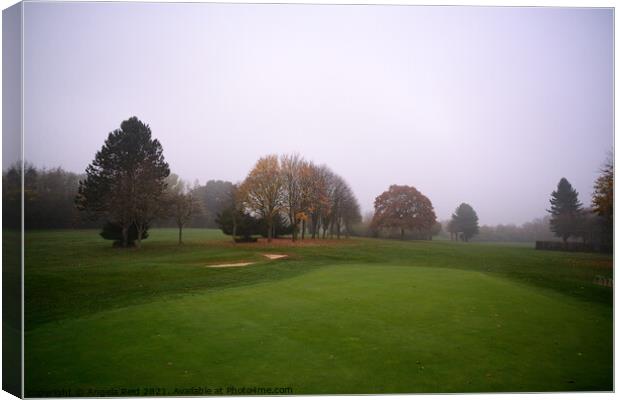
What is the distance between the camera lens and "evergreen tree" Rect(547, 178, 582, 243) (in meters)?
7.40

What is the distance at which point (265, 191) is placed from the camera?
27.7ft

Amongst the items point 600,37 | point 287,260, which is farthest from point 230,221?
point 600,37

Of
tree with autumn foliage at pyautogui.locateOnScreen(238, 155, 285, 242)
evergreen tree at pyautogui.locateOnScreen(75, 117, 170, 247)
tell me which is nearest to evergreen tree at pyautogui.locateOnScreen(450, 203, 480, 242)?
tree with autumn foliage at pyautogui.locateOnScreen(238, 155, 285, 242)

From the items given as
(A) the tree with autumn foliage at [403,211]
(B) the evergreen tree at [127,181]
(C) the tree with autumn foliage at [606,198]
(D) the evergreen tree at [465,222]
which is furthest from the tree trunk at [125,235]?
(C) the tree with autumn foliage at [606,198]

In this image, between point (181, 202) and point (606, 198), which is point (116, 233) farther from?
point (606, 198)

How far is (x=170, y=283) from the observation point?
7516 mm

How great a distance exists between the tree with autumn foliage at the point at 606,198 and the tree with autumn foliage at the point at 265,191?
19.6ft

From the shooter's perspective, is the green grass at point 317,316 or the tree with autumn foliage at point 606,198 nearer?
the green grass at point 317,316

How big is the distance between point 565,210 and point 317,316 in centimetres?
513

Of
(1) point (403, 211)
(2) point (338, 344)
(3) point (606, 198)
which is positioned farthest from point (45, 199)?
(3) point (606, 198)

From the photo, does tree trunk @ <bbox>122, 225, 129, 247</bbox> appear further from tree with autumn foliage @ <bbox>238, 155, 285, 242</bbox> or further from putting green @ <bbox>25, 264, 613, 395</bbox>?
tree with autumn foliage @ <bbox>238, 155, 285, 242</bbox>

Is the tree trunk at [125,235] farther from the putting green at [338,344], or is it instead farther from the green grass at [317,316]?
the putting green at [338,344]

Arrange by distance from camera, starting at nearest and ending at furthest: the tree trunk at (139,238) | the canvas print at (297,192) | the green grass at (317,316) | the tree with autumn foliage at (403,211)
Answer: the green grass at (317,316)
the canvas print at (297,192)
the tree trunk at (139,238)
the tree with autumn foliage at (403,211)

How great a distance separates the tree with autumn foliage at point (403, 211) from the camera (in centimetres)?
787
